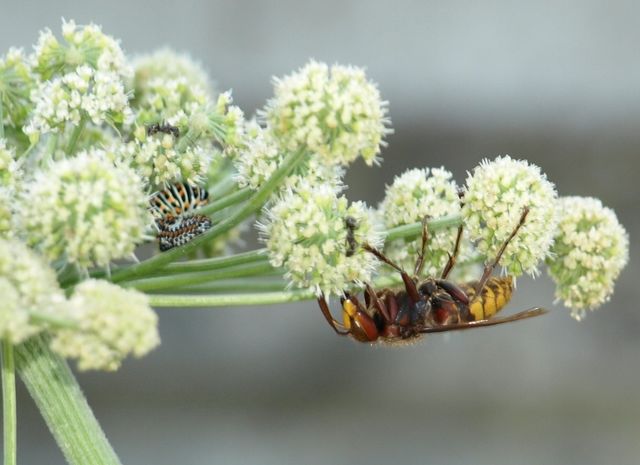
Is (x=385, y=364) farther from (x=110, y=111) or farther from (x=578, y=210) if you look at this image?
(x=110, y=111)

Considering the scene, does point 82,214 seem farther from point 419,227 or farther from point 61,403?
point 419,227

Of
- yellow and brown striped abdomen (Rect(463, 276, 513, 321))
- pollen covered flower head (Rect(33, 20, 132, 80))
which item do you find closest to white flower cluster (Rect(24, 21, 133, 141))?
pollen covered flower head (Rect(33, 20, 132, 80))

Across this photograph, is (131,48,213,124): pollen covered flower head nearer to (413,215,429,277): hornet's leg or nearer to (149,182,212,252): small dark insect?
(149,182,212,252): small dark insect

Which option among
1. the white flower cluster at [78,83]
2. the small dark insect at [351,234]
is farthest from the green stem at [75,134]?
the small dark insect at [351,234]

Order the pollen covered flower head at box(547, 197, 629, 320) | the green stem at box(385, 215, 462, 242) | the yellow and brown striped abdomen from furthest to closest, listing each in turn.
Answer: the yellow and brown striped abdomen, the pollen covered flower head at box(547, 197, 629, 320), the green stem at box(385, 215, 462, 242)

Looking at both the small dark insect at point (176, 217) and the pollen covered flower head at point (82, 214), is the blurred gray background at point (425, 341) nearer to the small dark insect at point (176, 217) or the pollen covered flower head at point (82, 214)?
the small dark insect at point (176, 217)

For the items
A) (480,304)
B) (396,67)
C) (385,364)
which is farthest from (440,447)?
(480,304)
